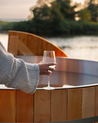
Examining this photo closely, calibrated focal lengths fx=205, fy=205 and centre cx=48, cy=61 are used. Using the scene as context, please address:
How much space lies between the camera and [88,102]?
5.97ft

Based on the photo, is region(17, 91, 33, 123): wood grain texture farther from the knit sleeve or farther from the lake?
the lake

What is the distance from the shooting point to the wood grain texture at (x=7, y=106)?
1.70 meters

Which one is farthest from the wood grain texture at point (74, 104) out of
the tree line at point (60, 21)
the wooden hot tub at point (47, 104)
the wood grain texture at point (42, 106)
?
the tree line at point (60, 21)

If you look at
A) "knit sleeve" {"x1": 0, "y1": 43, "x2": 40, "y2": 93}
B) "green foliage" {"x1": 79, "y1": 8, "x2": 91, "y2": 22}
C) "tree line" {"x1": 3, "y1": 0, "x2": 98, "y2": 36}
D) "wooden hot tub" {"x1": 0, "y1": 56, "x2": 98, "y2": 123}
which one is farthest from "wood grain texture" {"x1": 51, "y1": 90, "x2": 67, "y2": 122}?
"green foliage" {"x1": 79, "y1": 8, "x2": 91, "y2": 22}

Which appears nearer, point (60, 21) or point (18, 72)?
point (18, 72)

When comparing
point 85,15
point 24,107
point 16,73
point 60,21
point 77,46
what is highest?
point 85,15

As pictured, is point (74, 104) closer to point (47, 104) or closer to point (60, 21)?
point (47, 104)

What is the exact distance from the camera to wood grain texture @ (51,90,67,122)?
1.71m

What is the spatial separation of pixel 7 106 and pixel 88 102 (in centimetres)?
71

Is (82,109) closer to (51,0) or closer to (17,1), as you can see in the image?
(17,1)

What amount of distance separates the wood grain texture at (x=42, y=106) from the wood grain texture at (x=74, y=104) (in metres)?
0.19

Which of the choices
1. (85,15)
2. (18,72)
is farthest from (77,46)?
(18,72)

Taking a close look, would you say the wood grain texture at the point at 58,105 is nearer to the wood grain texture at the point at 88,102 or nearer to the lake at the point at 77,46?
the wood grain texture at the point at 88,102

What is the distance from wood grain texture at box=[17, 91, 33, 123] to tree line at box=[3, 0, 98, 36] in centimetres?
1727
